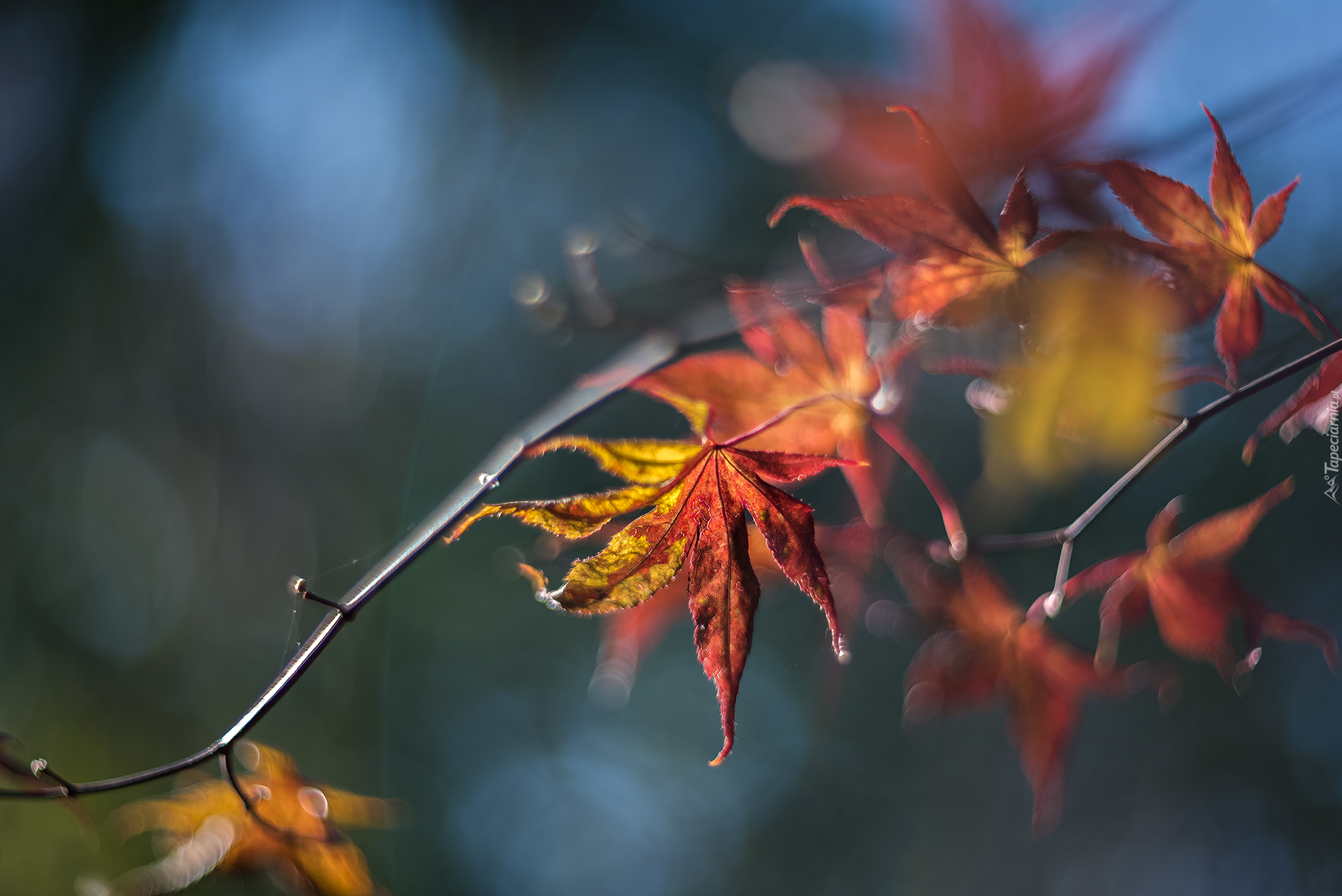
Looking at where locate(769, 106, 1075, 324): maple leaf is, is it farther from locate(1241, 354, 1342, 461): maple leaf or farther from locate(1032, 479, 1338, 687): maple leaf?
locate(1032, 479, 1338, 687): maple leaf

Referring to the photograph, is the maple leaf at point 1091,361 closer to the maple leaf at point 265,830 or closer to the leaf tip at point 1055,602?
the leaf tip at point 1055,602

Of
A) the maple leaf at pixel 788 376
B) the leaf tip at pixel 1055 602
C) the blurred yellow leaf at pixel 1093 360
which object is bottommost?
the leaf tip at pixel 1055 602

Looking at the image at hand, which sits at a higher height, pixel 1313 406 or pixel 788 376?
pixel 788 376

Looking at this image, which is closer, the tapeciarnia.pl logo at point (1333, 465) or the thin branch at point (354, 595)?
the thin branch at point (354, 595)

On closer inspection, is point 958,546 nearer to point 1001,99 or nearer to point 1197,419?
point 1197,419

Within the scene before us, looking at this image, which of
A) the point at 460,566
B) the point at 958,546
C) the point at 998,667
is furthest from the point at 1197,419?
Result: the point at 460,566

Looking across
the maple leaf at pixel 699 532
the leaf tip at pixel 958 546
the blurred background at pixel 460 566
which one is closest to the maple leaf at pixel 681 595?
the leaf tip at pixel 958 546

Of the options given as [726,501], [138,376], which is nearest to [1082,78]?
[726,501]
